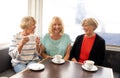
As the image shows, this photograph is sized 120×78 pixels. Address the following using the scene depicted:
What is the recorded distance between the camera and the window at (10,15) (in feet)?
8.30

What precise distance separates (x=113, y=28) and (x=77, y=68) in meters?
1.22

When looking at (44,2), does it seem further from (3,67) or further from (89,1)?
(3,67)

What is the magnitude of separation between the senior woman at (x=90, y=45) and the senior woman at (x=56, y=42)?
0.57 feet

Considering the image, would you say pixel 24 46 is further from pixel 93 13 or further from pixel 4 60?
pixel 93 13

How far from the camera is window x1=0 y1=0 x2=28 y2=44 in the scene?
253 centimetres

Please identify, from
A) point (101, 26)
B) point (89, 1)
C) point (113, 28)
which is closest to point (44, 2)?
point (89, 1)

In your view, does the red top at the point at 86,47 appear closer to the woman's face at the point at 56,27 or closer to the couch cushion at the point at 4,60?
the woman's face at the point at 56,27

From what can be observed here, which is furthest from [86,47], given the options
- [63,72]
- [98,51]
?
[63,72]

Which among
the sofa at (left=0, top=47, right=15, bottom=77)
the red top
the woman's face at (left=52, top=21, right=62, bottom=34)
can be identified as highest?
the woman's face at (left=52, top=21, right=62, bottom=34)

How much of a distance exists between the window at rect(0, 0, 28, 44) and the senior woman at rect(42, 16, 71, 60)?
2.31 feet

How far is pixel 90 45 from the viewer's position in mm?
2287

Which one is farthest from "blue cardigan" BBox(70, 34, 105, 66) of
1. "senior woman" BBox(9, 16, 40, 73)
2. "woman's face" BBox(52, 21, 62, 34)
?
A: "senior woman" BBox(9, 16, 40, 73)

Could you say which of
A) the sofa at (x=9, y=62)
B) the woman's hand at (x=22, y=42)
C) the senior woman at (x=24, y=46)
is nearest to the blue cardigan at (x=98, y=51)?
the sofa at (x=9, y=62)

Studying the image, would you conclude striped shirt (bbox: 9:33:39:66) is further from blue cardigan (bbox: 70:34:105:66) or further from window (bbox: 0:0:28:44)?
blue cardigan (bbox: 70:34:105:66)
